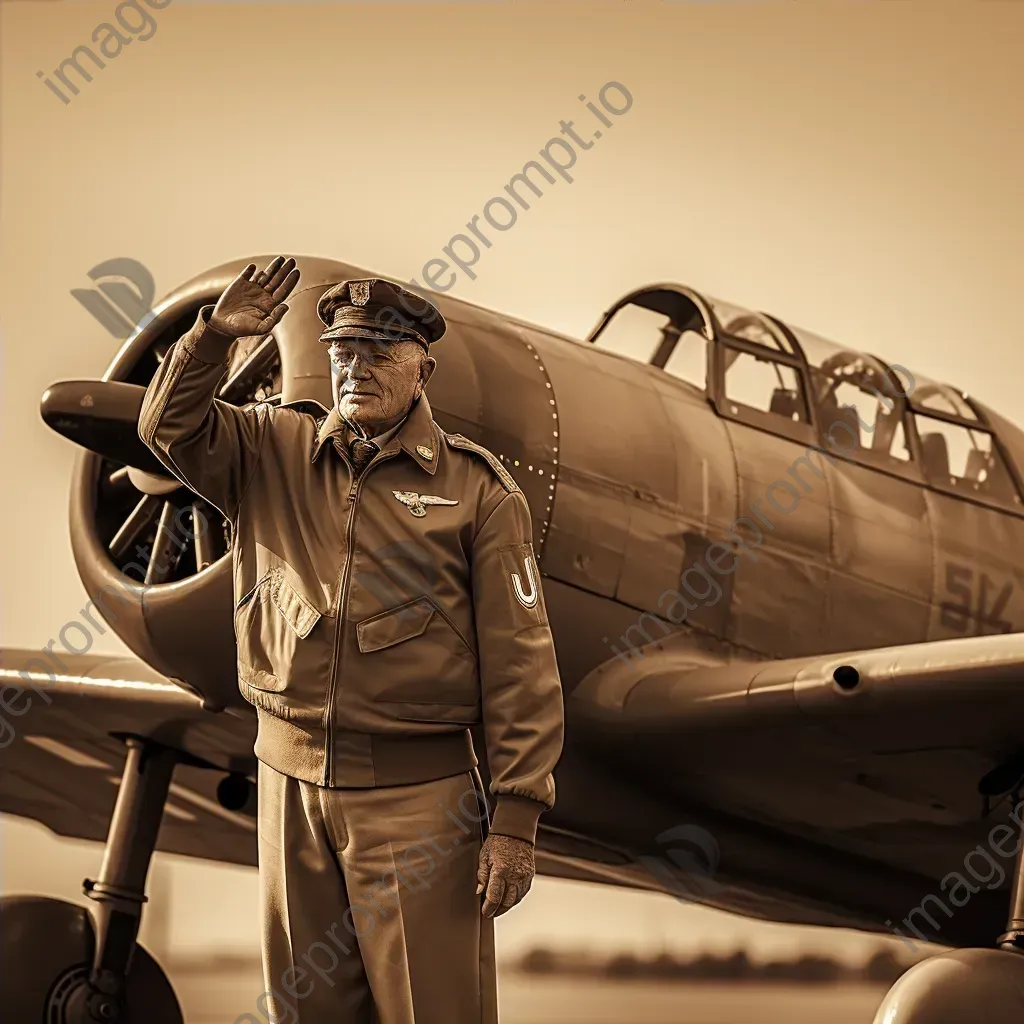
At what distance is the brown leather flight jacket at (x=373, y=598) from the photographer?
6.13ft

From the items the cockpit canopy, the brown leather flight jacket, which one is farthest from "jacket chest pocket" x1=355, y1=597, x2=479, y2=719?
the cockpit canopy

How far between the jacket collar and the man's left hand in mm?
533

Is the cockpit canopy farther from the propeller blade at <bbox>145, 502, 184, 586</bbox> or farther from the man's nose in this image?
the man's nose

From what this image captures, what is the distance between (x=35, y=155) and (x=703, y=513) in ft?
11.1

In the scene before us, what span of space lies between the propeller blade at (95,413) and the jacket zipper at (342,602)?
1.01 metres

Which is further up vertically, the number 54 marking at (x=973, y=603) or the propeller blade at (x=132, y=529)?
the number 54 marking at (x=973, y=603)

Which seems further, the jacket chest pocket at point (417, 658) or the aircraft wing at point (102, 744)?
the aircraft wing at point (102, 744)

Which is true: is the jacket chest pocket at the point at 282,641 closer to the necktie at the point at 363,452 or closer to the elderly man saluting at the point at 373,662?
the elderly man saluting at the point at 373,662

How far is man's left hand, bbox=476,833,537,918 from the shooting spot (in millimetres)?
1812

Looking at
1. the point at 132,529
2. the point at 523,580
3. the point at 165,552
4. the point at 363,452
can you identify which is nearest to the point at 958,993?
the point at 523,580

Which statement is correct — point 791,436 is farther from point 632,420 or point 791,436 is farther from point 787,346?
point 632,420

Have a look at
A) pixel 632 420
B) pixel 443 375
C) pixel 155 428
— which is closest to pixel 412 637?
pixel 155 428


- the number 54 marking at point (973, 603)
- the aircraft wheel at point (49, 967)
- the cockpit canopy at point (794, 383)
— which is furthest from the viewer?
the number 54 marking at point (973, 603)

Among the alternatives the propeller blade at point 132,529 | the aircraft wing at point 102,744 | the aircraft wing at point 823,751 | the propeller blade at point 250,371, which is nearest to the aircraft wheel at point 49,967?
the aircraft wing at point 102,744
